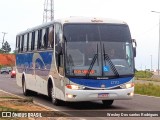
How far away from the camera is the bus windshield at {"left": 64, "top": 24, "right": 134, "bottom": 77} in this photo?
56.1 feet

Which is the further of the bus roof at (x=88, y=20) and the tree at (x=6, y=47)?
the tree at (x=6, y=47)

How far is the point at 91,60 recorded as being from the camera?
17.2 meters

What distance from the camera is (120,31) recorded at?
18.1 m

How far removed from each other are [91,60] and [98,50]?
1.68 feet

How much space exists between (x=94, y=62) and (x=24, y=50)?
8821 mm

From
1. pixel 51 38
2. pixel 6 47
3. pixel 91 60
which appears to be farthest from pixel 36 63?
pixel 6 47

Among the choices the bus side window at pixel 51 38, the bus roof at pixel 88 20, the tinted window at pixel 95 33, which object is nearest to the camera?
the tinted window at pixel 95 33

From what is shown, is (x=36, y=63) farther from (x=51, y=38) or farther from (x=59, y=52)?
(x=59, y=52)

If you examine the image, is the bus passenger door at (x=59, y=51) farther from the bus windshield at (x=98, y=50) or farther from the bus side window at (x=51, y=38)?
the bus side window at (x=51, y=38)

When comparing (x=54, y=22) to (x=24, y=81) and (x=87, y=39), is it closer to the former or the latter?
(x=87, y=39)

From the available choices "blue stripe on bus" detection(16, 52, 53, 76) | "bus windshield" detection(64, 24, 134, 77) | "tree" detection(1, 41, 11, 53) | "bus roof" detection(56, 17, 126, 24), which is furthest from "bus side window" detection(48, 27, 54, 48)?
"tree" detection(1, 41, 11, 53)

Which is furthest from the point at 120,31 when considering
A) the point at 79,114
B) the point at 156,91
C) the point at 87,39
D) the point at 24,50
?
the point at 156,91

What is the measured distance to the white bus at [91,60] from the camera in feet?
55.7

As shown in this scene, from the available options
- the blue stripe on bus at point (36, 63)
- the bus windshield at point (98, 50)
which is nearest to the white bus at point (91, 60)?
the bus windshield at point (98, 50)
